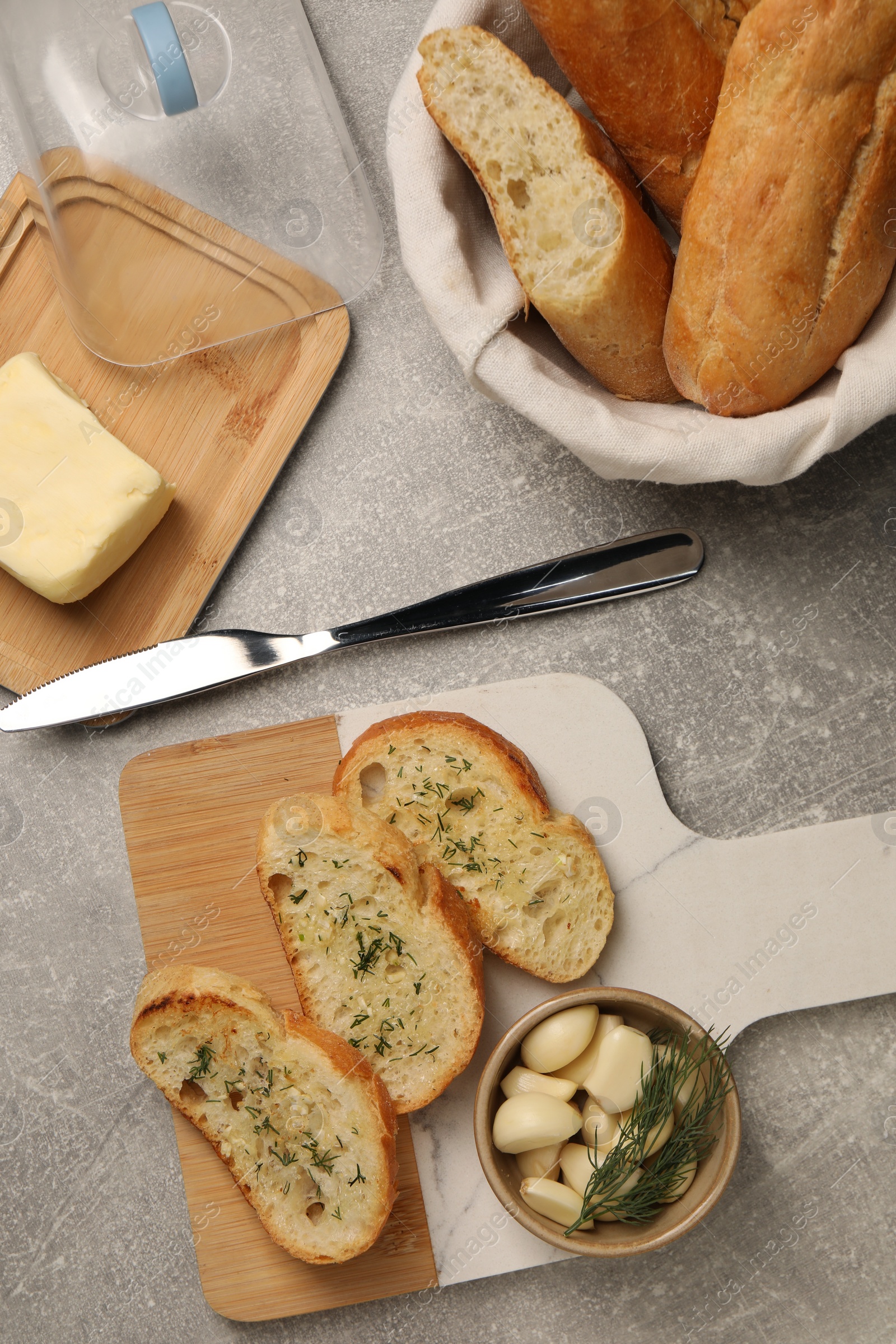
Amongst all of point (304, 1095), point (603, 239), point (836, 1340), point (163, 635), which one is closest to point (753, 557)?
point (603, 239)

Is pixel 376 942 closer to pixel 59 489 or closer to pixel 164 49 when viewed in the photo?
pixel 59 489

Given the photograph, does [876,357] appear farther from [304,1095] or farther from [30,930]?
[30,930]

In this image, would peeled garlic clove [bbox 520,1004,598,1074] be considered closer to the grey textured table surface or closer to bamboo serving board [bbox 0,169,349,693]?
the grey textured table surface

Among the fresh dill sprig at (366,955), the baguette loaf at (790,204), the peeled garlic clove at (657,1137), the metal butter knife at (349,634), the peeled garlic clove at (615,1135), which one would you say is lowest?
the peeled garlic clove at (615,1135)

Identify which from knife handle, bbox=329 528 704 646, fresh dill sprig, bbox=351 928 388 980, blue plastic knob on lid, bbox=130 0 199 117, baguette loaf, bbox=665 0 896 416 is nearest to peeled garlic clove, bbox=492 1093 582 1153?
fresh dill sprig, bbox=351 928 388 980

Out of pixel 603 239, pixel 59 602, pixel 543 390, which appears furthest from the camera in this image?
pixel 59 602

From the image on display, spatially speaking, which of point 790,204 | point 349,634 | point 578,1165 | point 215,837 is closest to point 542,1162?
point 578,1165

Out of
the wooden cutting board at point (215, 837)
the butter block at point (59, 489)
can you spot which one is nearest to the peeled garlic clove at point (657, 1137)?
the wooden cutting board at point (215, 837)

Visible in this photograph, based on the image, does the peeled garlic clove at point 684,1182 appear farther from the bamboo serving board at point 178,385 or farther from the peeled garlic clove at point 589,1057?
the bamboo serving board at point 178,385
